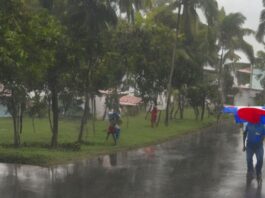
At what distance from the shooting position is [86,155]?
50.8 feet

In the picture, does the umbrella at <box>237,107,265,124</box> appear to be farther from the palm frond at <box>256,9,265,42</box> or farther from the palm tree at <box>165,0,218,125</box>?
the palm frond at <box>256,9,265,42</box>

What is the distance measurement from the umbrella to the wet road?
130 cm

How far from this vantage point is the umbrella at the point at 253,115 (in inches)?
457

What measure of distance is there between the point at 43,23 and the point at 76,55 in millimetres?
2184

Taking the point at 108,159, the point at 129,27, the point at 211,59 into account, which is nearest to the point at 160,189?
the point at 108,159

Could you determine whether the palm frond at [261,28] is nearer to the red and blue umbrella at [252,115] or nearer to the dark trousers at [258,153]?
the red and blue umbrella at [252,115]

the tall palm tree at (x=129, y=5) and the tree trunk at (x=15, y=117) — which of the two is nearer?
the tree trunk at (x=15, y=117)

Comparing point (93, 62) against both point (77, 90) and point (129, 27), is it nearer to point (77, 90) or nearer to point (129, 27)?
point (77, 90)

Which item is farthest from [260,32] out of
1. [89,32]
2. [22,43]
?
[22,43]

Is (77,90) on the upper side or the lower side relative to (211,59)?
lower

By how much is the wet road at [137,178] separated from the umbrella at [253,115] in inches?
51.2

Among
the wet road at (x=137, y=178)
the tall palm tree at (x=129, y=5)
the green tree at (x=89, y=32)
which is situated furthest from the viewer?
the tall palm tree at (x=129, y=5)

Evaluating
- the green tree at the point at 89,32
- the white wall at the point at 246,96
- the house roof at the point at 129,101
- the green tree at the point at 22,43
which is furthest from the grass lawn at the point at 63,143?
the white wall at the point at 246,96

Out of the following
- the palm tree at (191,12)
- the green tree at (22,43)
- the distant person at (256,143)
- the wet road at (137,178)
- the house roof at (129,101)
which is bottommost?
the wet road at (137,178)
